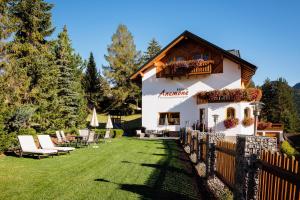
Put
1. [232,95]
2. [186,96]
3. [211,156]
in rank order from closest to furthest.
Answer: [211,156]
[232,95]
[186,96]

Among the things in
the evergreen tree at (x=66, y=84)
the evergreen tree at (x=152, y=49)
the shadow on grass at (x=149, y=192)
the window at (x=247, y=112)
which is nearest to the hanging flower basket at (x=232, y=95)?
the window at (x=247, y=112)

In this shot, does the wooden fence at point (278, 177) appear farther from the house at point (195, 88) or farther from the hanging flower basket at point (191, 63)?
the hanging flower basket at point (191, 63)

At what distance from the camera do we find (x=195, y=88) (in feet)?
93.8

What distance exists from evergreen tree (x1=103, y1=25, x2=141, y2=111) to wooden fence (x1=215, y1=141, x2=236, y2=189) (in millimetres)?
40638

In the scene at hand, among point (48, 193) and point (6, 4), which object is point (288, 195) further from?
point (6, 4)

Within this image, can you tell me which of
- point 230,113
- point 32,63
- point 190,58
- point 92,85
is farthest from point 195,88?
point 92,85

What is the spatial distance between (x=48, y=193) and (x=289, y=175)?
5059mm

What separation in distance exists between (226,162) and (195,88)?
22426 millimetres

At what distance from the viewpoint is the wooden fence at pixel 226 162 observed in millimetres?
6004

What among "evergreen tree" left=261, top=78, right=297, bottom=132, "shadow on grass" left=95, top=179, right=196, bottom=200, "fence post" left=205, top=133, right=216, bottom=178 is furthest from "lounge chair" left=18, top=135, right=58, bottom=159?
"evergreen tree" left=261, top=78, right=297, bottom=132

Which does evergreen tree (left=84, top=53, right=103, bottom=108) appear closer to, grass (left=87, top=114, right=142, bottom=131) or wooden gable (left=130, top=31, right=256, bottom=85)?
grass (left=87, top=114, right=142, bottom=131)

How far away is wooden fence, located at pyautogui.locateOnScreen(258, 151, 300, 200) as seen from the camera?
3318 millimetres

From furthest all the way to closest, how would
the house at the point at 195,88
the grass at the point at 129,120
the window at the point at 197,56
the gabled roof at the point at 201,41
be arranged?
1. the grass at the point at 129,120
2. the window at the point at 197,56
3. the gabled roof at the point at 201,41
4. the house at the point at 195,88

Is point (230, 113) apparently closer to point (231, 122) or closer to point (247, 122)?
point (231, 122)
